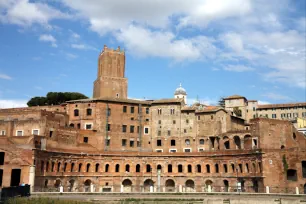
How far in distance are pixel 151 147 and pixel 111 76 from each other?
1592 cm

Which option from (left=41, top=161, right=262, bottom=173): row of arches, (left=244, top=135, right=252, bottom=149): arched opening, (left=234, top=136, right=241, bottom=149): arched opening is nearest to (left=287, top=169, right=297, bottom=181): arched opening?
(left=41, top=161, right=262, bottom=173): row of arches

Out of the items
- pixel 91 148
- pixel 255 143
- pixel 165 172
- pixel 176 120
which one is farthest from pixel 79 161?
pixel 255 143

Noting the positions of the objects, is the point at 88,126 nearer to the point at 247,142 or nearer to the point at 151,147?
the point at 151,147

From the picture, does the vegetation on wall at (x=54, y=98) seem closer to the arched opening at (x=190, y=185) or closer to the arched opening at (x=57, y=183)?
the arched opening at (x=57, y=183)

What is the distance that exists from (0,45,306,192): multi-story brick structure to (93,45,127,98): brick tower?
705cm

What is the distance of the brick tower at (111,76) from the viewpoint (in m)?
66.6

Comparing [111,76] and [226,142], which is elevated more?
[111,76]

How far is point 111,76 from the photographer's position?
67.6 metres

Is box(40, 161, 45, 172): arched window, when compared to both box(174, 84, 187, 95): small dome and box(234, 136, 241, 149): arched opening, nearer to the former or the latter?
box(234, 136, 241, 149): arched opening

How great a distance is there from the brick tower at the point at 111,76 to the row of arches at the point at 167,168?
15139 millimetres

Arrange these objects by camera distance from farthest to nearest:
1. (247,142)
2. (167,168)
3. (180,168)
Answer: (180,168)
(167,168)
(247,142)

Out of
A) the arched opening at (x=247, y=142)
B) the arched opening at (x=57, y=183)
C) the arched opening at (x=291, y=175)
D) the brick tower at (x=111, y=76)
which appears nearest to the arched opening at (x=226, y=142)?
the arched opening at (x=247, y=142)

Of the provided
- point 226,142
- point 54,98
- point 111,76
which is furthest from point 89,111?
point 226,142

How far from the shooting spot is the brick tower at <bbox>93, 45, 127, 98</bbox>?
66.6 metres
